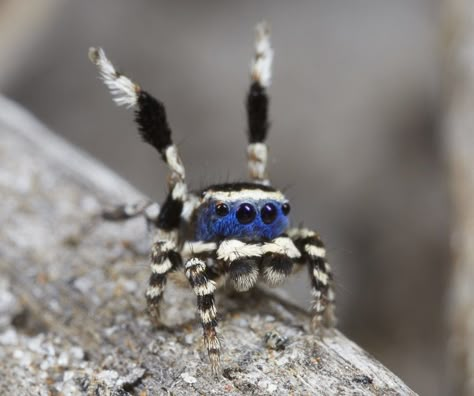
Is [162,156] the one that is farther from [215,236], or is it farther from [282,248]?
[282,248]

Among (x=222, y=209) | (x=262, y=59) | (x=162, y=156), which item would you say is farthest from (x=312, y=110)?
(x=222, y=209)

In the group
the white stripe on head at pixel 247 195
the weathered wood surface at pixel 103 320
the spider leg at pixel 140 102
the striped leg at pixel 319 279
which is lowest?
the weathered wood surface at pixel 103 320

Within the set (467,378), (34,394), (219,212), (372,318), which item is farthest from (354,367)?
(372,318)

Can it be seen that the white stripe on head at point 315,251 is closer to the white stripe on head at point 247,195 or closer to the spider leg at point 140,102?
→ the white stripe on head at point 247,195

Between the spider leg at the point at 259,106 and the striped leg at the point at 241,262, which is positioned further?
the spider leg at the point at 259,106

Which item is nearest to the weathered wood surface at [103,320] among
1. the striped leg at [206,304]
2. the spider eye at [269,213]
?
the striped leg at [206,304]

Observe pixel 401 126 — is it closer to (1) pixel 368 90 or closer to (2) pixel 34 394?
(1) pixel 368 90

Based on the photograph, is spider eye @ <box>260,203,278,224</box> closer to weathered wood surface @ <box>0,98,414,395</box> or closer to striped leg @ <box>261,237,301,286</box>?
striped leg @ <box>261,237,301,286</box>
